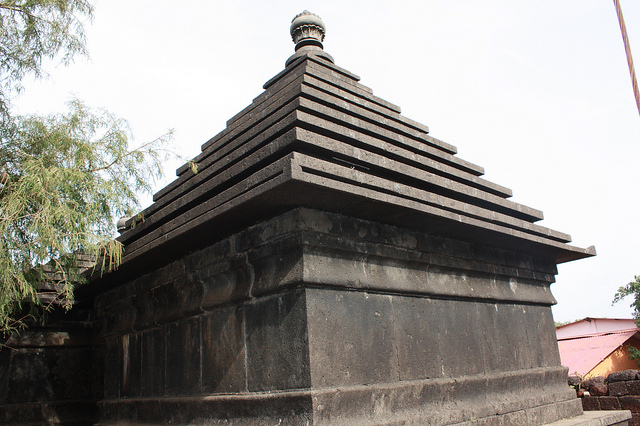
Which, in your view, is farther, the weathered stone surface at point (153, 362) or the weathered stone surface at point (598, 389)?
the weathered stone surface at point (598, 389)

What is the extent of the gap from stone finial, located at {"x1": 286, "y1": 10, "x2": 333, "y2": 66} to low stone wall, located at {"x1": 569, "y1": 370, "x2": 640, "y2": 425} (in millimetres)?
6691

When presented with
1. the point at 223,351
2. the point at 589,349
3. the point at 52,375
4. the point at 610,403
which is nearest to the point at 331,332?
the point at 223,351

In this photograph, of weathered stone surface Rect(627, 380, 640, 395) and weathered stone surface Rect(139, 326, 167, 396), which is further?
weathered stone surface Rect(627, 380, 640, 395)

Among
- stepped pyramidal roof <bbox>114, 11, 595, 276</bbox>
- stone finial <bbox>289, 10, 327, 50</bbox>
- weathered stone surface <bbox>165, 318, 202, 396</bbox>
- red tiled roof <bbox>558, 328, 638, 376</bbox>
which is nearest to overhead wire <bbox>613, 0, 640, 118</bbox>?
stepped pyramidal roof <bbox>114, 11, 595, 276</bbox>

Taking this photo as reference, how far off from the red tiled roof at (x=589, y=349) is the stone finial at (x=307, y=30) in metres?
8.95

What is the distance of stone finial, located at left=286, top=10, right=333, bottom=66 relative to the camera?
17.0 feet

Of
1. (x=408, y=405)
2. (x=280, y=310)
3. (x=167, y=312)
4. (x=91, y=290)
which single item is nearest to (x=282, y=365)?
(x=280, y=310)

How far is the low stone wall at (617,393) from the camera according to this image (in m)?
7.63

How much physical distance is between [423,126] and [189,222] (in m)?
2.80

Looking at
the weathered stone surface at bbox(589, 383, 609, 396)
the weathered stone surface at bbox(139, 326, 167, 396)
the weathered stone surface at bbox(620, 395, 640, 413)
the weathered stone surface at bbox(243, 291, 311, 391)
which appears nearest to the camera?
the weathered stone surface at bbox(243, 291, 311, 391)

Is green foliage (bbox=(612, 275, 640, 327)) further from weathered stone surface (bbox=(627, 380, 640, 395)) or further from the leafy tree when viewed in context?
the leafy tree

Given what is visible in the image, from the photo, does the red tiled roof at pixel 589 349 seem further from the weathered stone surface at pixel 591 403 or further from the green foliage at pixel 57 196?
the green foliage at pixel 57 196

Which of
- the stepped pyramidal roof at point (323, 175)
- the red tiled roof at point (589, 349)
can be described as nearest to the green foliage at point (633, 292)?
the red tiled roof at point (589, 349)

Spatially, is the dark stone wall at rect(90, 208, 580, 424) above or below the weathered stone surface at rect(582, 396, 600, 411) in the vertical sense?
above
